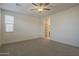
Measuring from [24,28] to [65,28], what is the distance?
1203 mm

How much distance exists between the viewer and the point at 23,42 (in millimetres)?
2521

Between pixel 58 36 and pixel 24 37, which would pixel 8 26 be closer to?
pixel 24 37

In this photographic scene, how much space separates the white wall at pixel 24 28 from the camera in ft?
7.48

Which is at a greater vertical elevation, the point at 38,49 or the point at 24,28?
the point at 24,28

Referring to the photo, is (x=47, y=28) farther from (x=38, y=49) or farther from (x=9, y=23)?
(x=9, y=23)

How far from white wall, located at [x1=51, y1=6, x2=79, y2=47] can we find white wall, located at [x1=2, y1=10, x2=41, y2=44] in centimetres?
48

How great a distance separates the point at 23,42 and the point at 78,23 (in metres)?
1.52

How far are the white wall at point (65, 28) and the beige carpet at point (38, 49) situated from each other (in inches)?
7.2

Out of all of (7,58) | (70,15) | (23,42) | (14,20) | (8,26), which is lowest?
(7,58)

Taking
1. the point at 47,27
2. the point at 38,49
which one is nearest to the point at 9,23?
the point at 47,27

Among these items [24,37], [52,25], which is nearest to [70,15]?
[52,25]

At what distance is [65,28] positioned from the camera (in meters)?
2.71

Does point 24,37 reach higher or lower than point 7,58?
higher

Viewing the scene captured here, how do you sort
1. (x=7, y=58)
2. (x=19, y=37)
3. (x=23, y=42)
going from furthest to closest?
(x=23, y=42), (x=19, y=37), (x=7, y=58)
